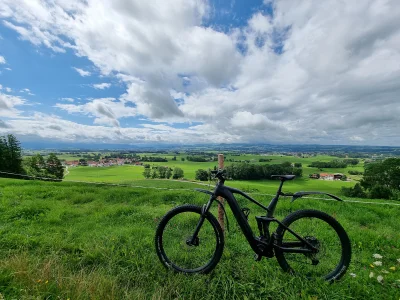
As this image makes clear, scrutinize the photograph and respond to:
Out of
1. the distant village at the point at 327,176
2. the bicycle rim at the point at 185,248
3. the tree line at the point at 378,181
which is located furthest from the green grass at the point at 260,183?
the bicycle rim at the point at 185,248

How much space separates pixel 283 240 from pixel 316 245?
1.60ft

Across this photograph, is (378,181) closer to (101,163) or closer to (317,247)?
(317,247)

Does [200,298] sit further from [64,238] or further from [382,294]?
[64,238]

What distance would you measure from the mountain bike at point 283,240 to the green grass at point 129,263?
8.1 inches

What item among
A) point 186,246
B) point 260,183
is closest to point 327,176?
point 260,183

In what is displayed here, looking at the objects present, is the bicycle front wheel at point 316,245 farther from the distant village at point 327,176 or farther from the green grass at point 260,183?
the distant village at point 327,176

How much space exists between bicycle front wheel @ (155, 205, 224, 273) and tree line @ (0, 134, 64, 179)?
3006cm

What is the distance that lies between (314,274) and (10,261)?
179 inches

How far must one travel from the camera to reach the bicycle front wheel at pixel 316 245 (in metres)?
3.00

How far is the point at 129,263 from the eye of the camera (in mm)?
3256

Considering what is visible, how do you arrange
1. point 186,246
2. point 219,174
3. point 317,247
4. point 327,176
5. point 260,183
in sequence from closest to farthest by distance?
1. point 317,247
2. point 219,174
3. point 186,246
4. point 260,183
5. point 327,176

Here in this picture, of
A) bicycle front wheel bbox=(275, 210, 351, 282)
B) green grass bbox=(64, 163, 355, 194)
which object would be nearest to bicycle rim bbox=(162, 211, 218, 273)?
bicycle front wheel bbox=(275, 210, 351, 282)

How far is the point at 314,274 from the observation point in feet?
→ 9.95

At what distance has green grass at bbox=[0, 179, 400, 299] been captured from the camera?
2588 millimetres
